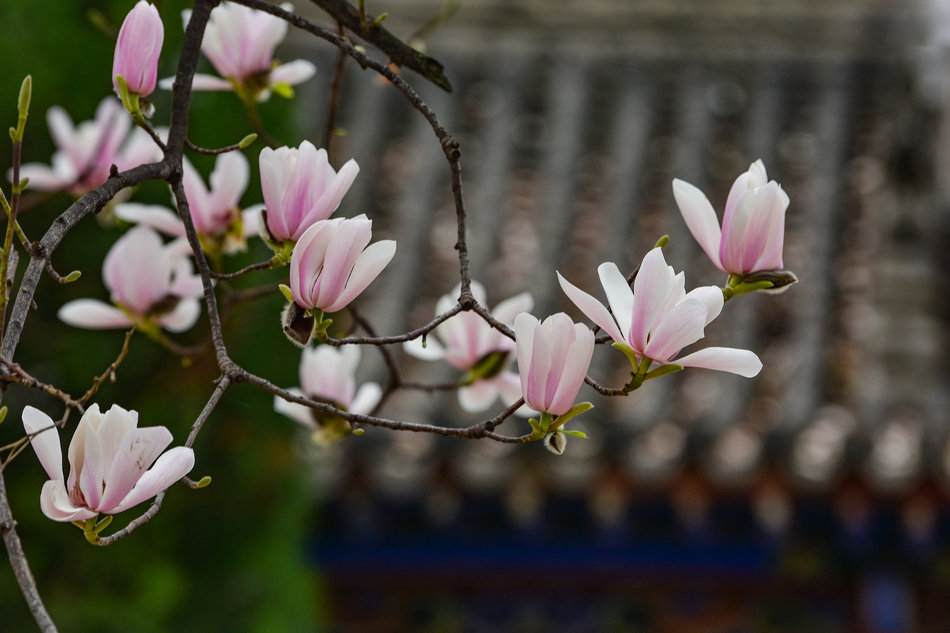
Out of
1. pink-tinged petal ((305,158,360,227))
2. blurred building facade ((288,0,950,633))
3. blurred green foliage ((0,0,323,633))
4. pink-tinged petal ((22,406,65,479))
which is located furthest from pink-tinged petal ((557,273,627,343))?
blurred building facade ((288,0,950,633))

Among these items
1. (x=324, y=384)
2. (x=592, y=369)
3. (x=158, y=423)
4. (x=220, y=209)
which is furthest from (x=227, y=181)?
(x=592, y=369)

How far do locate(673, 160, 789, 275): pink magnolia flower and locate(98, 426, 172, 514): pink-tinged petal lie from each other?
0.75 feet

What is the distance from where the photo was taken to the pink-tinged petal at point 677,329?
17.3 inches

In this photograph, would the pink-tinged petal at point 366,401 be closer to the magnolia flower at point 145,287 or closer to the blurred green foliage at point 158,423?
the magnolia flower at point 145,287

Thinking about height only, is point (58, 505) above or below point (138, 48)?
below

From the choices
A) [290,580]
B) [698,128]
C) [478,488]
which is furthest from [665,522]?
[698,128]

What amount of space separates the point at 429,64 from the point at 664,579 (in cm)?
177

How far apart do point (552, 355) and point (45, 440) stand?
20 centimetres

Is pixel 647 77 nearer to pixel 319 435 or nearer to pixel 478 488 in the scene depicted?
pixel 478 488

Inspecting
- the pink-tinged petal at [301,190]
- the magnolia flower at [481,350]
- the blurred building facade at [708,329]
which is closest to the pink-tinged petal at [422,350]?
the magnolia flower at [481,350]

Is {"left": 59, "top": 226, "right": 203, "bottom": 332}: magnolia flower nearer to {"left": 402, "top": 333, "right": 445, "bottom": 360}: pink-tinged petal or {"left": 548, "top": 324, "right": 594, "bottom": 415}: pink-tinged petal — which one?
{"left": 402, "top": 333, "right": 445, "bottom": 360}: pink-tinged petal

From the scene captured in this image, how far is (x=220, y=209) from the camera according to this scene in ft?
2.05

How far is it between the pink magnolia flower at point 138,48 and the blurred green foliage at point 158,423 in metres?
0.94

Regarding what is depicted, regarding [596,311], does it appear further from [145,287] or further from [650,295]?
[145,287]
